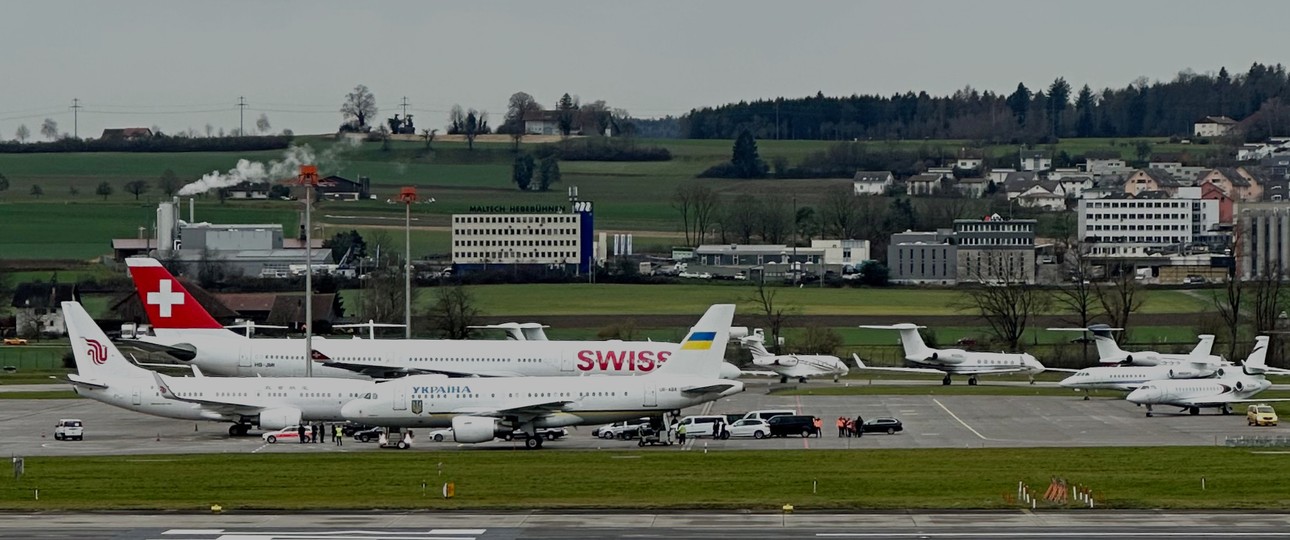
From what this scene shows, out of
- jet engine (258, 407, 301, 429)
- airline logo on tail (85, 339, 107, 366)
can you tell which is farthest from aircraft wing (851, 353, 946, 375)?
airline logo on tail (85, 339, 107, 366)

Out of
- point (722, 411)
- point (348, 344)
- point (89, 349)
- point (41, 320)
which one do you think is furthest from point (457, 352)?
point (41, 320)

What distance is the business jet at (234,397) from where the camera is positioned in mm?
76812

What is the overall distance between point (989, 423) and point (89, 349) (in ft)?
129

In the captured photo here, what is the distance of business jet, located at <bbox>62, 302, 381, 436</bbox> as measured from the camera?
76.8m

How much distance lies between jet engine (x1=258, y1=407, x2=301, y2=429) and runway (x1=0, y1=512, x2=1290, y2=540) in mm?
25986

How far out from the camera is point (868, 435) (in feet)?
257

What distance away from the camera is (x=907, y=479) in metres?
58.6

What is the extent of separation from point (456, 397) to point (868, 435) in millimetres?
17200

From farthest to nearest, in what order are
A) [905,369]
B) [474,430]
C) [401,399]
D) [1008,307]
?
1. [1008,307]
2. [905,369]
3. [401,399]
4. [474,430]

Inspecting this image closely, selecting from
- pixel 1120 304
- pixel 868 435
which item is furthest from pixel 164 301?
pixel 1120 304

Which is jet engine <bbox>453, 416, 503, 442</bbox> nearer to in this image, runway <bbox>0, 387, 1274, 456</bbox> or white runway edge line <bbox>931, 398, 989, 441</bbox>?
runway <bbox>0, 387, 1274, 456</bbox>

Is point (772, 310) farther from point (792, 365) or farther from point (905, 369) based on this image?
point (792, 365)

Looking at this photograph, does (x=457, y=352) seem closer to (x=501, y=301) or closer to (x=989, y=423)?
(x=989, y=423)

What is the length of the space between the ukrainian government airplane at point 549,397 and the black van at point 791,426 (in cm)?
595
